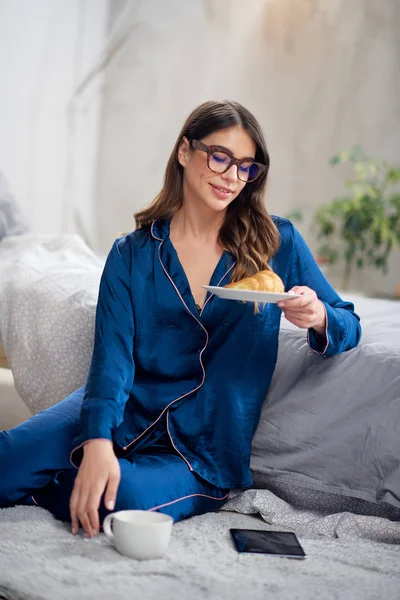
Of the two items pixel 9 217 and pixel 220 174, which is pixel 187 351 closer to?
pixel 220 174

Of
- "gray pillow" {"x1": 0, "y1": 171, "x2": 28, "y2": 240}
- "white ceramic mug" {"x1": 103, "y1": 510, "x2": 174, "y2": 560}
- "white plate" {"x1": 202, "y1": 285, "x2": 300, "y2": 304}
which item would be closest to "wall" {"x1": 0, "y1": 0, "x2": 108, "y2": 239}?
"gray pillow" {"x1": 0, "y1": 171, "x2": 28, "y2": 240}

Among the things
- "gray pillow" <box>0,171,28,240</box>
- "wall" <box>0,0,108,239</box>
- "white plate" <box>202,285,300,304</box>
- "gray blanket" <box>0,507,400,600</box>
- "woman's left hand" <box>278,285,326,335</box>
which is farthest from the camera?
"wall" <box>0,0,108,239</box>

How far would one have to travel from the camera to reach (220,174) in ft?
5.53

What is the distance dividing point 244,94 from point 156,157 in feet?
2.51

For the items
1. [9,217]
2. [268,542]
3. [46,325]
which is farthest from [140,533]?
[9,217]

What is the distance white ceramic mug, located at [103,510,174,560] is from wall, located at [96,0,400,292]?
4.03 m

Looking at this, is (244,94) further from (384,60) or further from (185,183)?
(185,183)

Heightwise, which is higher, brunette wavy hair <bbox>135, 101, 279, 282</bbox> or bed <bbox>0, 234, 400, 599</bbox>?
brunette wavy hair <bbox>135, 101, 279, 282</bbox>

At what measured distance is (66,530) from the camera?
1.53 m

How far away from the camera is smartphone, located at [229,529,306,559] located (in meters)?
1.46

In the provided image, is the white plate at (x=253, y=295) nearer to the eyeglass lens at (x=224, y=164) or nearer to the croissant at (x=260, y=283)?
the croissant at (x=260, y=283)

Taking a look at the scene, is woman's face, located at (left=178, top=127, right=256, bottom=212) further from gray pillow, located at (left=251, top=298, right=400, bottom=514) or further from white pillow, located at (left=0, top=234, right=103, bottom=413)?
white pillow, located at (left=0, top=234, right=103, bottom=413)

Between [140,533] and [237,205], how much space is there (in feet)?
2.76

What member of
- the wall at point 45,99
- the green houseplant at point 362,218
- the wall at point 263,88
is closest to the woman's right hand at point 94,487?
the wall at point 45,99
